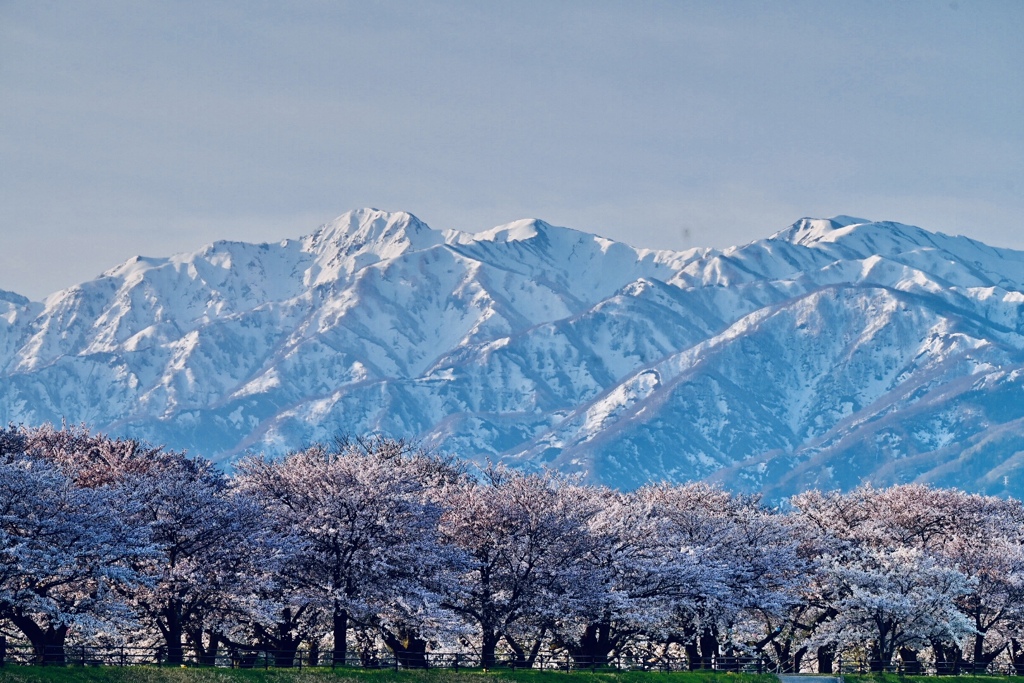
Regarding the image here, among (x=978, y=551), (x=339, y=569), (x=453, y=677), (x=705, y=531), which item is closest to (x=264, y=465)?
(x=339, y=569)

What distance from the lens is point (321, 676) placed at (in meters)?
83.2

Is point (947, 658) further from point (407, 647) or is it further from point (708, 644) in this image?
point (407, 647)

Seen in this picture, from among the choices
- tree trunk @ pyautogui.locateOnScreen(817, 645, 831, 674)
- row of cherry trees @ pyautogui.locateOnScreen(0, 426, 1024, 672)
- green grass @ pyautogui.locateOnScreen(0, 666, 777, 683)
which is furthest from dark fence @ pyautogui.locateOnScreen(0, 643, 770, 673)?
tree trunk @ pyautogui.locateOnScreen(817, 645, 831, 674)

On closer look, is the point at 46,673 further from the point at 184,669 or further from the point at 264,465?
the point at 264,465

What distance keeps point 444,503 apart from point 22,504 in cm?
3027

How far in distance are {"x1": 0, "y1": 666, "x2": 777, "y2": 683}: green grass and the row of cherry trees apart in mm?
2798

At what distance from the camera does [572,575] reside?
9769cm

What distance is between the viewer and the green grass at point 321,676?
7469cm

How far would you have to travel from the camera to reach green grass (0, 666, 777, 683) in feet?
245

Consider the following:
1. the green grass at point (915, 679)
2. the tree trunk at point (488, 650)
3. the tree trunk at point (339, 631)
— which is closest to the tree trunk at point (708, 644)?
the green grass at point (915, 679)

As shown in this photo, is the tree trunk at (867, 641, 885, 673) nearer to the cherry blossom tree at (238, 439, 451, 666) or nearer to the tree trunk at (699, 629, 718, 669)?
the tree trunk at (699, 629, 718, 669)

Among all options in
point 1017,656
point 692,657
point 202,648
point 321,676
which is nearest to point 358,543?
point 321,676

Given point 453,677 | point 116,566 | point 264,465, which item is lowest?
point 453,677

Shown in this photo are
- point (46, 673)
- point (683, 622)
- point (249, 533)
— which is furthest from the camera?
point (683, 622)
